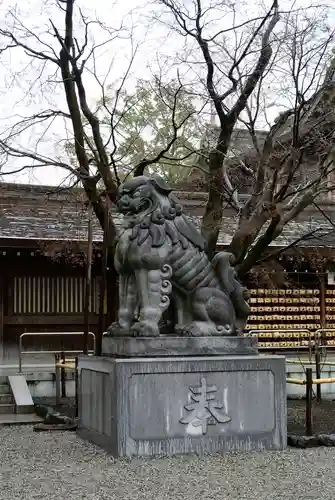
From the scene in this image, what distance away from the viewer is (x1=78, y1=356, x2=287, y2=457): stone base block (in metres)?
6.65

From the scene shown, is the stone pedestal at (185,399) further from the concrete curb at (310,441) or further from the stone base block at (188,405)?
the concrete curb at (310,441)

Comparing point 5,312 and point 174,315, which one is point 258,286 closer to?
point 5,312

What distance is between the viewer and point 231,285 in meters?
7.67

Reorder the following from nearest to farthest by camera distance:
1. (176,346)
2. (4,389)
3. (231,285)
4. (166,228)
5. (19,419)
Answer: (176,346)
(166,228)
(231,285)
(19,419)
(4,389)

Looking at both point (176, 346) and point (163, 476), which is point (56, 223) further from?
point (163, 476)

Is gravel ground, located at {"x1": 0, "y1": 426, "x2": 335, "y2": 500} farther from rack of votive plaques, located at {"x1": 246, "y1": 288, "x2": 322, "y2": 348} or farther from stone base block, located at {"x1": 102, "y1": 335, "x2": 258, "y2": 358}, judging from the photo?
rack of votive plaques, located at {"x1": 246, "y1": 288, "x2": 322, "y2": 348}

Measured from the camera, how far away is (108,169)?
978 cm

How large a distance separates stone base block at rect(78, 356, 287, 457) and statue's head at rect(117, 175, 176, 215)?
1672 millimetres

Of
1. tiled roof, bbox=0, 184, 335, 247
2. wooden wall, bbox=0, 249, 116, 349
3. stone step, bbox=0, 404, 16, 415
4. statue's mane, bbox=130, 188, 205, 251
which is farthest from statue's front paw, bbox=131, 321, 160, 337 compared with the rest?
wooden wall, bbox=0, 249, 116, 349

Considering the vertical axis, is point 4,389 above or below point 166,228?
below

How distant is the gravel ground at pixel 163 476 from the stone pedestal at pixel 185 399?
0.21 metres

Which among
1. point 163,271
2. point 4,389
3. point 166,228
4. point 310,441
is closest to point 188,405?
point 163,271

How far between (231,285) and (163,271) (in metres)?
0.94

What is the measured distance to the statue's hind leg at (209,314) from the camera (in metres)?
7.36
